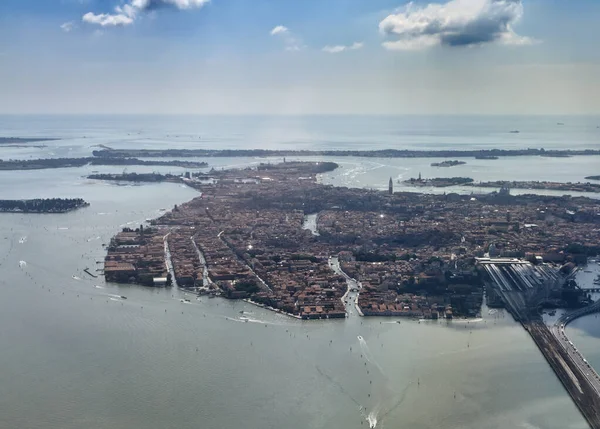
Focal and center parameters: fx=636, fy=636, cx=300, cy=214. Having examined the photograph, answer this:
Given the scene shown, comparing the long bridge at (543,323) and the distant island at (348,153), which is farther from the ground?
the distant island at (348,153)

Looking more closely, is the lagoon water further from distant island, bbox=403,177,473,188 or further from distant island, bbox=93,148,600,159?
distant island, bbox=93,148,600,159

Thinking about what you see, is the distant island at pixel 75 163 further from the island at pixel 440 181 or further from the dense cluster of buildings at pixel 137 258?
the dense cluster of buildings at pixel 137 258

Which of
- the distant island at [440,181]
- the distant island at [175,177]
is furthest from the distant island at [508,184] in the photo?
the distant island at [175,177]

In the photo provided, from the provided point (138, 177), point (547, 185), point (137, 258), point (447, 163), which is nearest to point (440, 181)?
point (547, 185)

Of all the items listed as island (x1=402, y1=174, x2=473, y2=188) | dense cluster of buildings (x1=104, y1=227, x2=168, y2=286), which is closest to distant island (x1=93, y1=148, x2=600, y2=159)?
island (x1=402, y1=174, x2=473, y2=188)

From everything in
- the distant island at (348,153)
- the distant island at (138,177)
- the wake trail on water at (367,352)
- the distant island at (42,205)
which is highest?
the distant island at (348,153)

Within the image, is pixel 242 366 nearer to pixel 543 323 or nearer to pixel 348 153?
pixel 543 323

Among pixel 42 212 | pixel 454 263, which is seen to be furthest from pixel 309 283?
pixel 42 212
